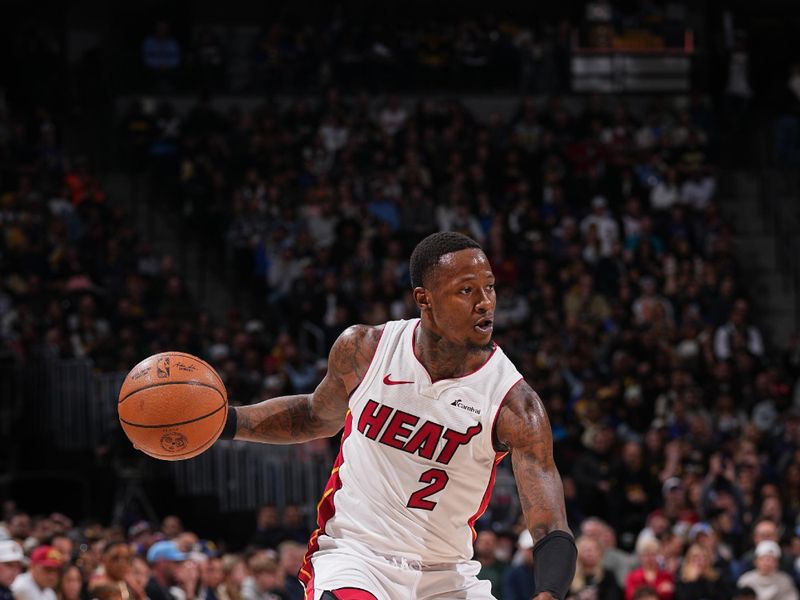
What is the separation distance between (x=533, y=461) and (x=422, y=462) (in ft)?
1.66

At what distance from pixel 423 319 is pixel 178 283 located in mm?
13707

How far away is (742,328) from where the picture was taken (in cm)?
1980

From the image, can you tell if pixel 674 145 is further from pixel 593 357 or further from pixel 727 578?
pixel 727 578

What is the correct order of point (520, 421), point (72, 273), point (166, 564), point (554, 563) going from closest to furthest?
point (554, 563) → point (520, 421) → point (166, 564) → point (72, 273)

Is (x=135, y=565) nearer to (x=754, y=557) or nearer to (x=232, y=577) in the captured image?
(x=232, y=577)

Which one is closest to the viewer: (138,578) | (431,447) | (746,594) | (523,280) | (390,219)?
(431,447)

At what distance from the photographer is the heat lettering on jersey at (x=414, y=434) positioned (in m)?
5.91

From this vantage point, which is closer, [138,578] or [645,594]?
[138,578]

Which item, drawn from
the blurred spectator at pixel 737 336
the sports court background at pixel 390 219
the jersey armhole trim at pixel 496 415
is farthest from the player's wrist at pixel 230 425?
the blurred spectator at pixel 737 336

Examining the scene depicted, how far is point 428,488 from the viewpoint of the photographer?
595 centimetres

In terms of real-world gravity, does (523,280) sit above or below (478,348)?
below

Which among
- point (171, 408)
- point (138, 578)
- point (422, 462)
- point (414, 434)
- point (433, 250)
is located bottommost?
point (138, 578)

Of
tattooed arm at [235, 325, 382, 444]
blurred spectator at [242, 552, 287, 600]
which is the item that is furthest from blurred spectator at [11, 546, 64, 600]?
tattooed arm at [235, 325, 382, 444]

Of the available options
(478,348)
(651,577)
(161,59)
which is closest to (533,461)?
(478,348)
